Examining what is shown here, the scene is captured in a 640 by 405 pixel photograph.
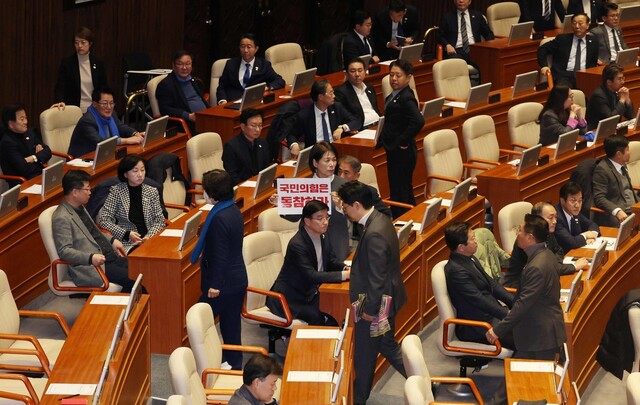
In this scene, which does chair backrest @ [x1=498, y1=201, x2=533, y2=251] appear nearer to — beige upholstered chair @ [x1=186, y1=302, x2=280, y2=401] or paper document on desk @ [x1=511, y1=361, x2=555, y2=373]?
paper document on desk @ [x1=511, y1=361, x2=555, y2=373]

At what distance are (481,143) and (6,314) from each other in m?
4.85

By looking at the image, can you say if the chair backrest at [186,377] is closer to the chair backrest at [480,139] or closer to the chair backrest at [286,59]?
the chair backrest at [480,139]

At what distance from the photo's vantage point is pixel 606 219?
32.4 feet

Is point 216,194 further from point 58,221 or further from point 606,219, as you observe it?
point 606,219

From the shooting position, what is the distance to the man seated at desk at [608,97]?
37.4 ft

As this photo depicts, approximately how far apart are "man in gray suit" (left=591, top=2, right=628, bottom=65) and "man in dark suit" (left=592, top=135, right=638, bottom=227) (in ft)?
11.2

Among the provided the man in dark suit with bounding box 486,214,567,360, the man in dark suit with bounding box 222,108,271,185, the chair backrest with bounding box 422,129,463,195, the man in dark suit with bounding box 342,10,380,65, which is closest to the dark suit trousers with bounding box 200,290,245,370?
the man in dark suit with bounding box 486,214,567,360

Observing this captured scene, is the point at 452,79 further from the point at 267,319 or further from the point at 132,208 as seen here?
the point at 267,319

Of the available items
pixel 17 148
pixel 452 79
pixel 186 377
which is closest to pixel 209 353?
pixel 186 377

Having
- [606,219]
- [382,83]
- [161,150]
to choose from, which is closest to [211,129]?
[161,150]

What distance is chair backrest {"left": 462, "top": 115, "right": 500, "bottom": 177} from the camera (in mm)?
10461

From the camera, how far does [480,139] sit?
417 inches

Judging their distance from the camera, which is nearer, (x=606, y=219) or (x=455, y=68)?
(x=606, y=219)

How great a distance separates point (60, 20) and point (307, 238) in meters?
4.64
